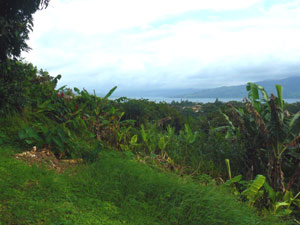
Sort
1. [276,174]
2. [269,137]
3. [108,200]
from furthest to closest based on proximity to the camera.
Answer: [269,137] < [276,174] < [108,200]

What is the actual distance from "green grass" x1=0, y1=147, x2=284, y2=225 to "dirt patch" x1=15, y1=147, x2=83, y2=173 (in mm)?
267

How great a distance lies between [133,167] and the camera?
4055 mm

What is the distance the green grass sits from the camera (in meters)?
2.87

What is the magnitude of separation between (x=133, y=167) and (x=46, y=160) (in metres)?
1.41

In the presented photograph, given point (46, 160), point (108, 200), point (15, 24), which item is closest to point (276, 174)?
point (108, 200)

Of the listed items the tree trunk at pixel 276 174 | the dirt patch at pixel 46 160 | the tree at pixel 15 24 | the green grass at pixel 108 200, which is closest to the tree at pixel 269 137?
the tree trunk at pixel 276 174

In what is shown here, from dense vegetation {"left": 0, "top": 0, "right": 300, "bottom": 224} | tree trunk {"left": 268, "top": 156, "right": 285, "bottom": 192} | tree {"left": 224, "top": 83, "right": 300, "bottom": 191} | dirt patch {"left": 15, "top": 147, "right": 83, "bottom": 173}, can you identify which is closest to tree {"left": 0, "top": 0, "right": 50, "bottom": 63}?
dense vegetation {"left": 0, "top": 0, "right": 300, "bottom": 224}

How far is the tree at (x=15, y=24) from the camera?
5109 millimetres

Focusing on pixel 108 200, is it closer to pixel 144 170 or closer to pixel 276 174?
pixel 144 170

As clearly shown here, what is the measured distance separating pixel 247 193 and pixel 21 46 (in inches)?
201

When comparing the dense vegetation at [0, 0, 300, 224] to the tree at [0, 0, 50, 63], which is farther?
the tree at [0, 0, 50, 63]

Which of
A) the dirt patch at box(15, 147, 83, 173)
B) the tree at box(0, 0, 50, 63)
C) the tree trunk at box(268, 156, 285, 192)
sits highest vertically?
the tree at box(0, 0, 50, 63)

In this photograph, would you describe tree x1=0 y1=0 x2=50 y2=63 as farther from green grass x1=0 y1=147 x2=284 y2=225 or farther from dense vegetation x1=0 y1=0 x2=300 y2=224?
green grass x1=0 y1=147 x2=284 y2=225

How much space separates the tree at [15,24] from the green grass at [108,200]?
98.4 inches
